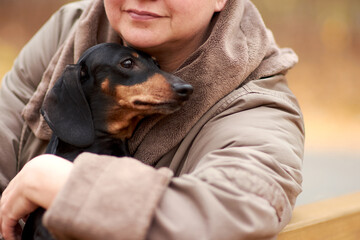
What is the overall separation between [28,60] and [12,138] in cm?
27

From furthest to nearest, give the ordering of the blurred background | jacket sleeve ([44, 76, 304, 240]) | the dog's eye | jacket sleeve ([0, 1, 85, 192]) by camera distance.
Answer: the blurred background, jacket sleeve ([0, 1, 85, 192]), the dog's eye, jacket sleeve ([44, 76, 304, 240])

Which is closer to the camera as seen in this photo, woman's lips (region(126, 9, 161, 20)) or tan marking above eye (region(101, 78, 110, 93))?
woman's lips (region(126, 9, 161, 20))

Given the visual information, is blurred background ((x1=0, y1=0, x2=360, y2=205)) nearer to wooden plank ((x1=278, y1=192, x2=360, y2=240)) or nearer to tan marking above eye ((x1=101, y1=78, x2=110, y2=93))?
wooden plank ((x1=278, y1=192, x2=360, y2=240))

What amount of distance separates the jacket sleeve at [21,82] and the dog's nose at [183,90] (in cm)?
57

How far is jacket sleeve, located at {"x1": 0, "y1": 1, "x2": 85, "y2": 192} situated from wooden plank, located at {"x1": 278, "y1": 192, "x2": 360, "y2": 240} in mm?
834

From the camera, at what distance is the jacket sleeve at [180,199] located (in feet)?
2.68

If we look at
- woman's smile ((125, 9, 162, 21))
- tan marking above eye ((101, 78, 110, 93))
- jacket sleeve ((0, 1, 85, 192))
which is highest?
woman's smile ((125, 9, 162, 21))

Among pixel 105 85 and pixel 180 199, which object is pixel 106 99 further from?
pixel 180 199

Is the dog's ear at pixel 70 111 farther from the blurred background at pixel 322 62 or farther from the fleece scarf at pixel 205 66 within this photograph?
the blurred background at pixel 322 62

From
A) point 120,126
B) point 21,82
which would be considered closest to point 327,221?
point 120,126

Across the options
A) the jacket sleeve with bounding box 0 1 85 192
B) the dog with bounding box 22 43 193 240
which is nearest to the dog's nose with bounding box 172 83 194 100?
the dog with bounding box 22 43 193 240

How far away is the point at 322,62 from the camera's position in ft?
13.2

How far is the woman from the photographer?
0.84 meters

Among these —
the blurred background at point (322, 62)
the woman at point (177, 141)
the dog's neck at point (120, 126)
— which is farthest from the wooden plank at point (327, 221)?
the blurred background at point (322, 62)
